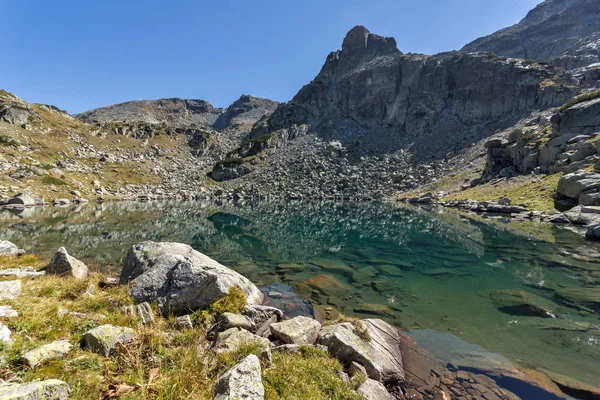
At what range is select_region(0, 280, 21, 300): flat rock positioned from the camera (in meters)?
8.24

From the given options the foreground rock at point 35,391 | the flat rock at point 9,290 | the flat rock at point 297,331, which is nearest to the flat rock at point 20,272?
the flat rock at point 9,290

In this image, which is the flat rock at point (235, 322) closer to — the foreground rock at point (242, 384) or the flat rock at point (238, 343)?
the flat rock at point (238, 343)

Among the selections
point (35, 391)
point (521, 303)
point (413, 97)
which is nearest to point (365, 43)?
point (413, 97)

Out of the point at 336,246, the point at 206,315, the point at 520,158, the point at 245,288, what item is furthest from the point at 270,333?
the point at 520,158

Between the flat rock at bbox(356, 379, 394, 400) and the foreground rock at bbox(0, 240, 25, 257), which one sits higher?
the foreground rock at bbox(0, 240, 25, 257)

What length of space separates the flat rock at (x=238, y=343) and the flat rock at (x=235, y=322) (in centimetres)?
107

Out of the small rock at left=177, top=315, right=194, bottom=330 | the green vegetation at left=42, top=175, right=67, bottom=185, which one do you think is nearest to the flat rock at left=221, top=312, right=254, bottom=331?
the small rock at left=177, top=315, right=194, bottom=330

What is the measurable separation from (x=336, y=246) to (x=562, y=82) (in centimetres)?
12269

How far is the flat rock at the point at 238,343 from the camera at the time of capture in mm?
6402

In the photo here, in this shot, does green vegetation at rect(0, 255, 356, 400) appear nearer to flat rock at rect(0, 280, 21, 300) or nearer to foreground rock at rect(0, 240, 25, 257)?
flat rock at rect(0, 280, 21, 300)

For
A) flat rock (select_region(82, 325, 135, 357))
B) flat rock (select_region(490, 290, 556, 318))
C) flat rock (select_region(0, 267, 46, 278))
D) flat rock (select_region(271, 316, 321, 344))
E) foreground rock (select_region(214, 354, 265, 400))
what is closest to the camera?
foreground rock (select_region(214, 354, 265, 400))

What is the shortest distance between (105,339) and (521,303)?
1652 centimetres

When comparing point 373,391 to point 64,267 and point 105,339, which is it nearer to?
point 105,339

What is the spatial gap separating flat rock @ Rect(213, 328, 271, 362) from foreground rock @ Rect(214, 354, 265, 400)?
1.33 metres
